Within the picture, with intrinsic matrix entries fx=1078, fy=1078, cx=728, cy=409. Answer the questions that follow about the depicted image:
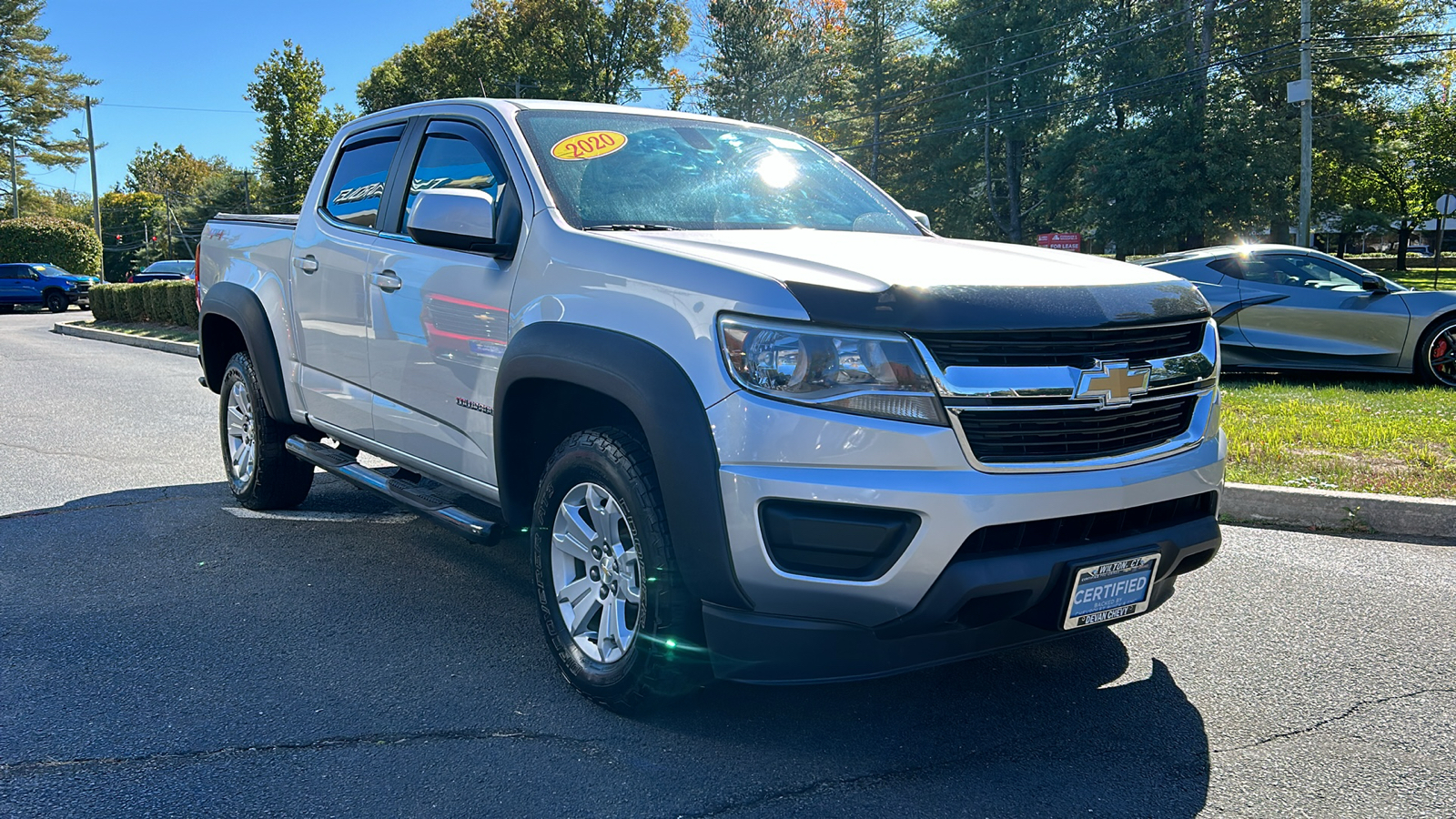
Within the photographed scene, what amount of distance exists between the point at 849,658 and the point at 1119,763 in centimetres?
88

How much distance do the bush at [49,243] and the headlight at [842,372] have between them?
45.5m

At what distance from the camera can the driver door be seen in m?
9.70

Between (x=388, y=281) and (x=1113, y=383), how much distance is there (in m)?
2.78

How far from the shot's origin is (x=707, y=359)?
9.21 feet

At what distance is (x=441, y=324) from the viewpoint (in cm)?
397

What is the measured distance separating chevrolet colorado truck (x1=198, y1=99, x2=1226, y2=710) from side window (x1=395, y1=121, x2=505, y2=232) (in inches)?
0.8

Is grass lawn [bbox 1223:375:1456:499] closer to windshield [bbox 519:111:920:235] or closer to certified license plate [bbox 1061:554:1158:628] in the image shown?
windshield [bbox 519:111:920:235]

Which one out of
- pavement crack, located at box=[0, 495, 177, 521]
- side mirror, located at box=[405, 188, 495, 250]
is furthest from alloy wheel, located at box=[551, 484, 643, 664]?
pavement crack, located at box=[0, 495, 177, 521]

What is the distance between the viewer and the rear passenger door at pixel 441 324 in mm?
3740

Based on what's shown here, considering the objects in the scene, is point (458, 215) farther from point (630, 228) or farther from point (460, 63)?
point (460, 63)

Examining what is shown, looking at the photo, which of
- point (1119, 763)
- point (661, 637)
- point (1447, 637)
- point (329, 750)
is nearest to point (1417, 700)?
point (1447, 637)

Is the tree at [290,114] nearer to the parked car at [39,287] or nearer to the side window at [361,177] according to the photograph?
the parked car at [39,287]

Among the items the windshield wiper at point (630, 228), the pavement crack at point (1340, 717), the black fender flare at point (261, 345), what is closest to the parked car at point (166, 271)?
the black fender flare at point (261, 345)

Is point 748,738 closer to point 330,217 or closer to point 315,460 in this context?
point 315,460
